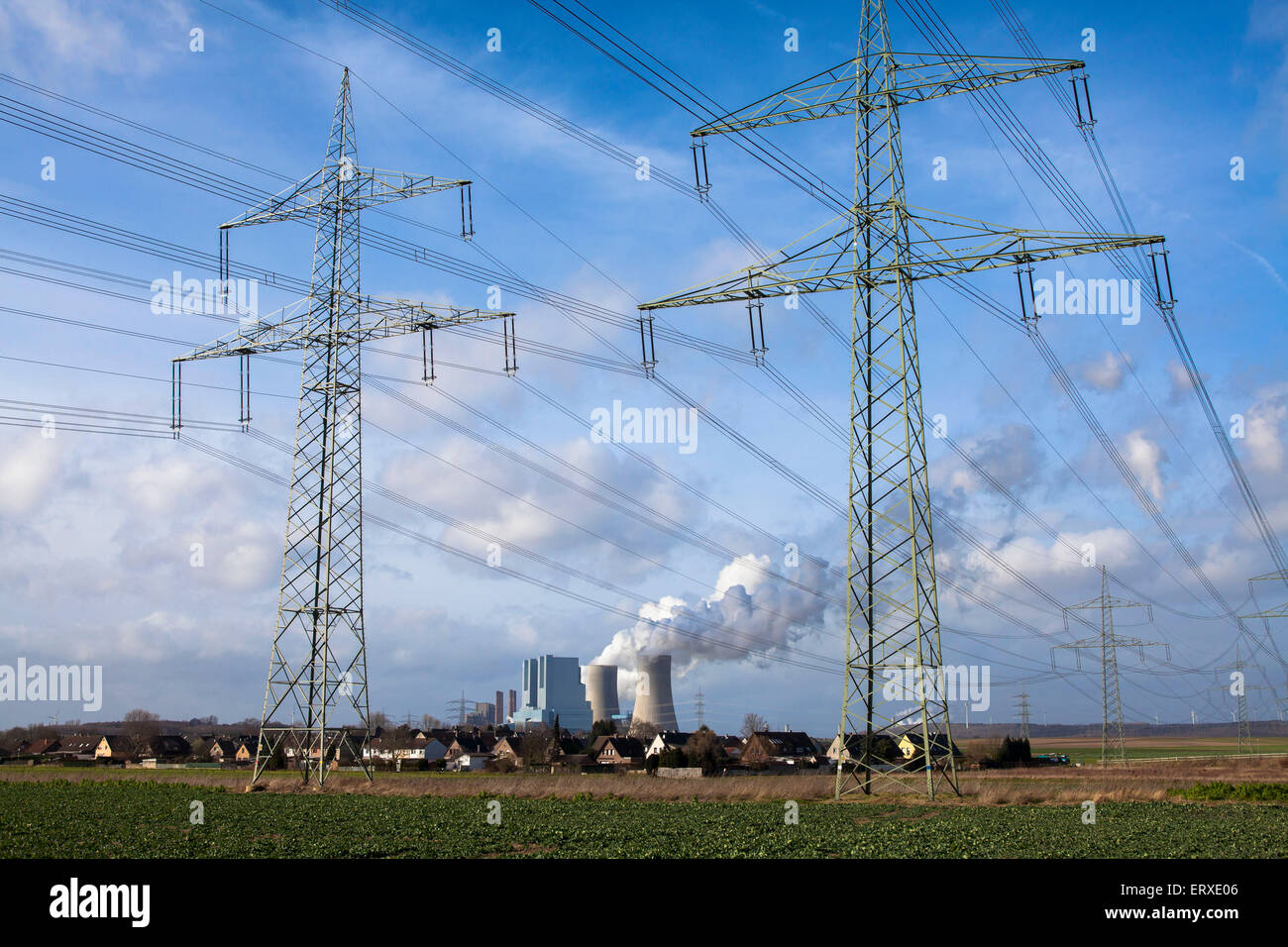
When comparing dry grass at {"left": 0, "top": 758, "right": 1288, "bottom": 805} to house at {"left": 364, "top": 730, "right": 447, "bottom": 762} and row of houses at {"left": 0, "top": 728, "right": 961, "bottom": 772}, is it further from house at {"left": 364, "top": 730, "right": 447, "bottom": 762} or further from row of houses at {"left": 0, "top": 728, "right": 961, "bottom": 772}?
house at {"left": 364, "top": 730, "right": 447, "bottom": 762}

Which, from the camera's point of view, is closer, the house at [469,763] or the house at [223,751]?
the house at [469,763]

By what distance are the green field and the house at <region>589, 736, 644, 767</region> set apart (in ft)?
206

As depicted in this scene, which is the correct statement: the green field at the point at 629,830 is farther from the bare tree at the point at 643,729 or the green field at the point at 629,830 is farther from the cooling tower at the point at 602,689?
the cooling tower at the point at 602,689

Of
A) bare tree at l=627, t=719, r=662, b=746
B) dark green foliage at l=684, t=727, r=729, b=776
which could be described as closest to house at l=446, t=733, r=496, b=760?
bare tree at l=627, t=719, r=662, b=746

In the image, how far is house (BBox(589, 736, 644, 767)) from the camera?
10256cm

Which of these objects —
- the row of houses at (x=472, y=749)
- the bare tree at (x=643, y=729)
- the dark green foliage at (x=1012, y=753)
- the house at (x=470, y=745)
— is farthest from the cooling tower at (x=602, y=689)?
the dark green foliage at (x=1012, y=753)

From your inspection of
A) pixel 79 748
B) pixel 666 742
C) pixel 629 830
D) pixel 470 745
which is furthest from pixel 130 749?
pixel 629 830

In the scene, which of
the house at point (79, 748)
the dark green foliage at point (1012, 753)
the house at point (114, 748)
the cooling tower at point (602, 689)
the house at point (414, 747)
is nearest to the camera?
the dark green foliage at point (1012, 753)

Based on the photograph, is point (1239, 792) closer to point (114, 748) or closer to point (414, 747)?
point (414, 747)

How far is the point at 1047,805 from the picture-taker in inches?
1389

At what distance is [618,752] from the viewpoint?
Result: 106625mm

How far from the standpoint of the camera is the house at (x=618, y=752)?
336 ft

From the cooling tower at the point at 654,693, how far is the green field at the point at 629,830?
350ft
